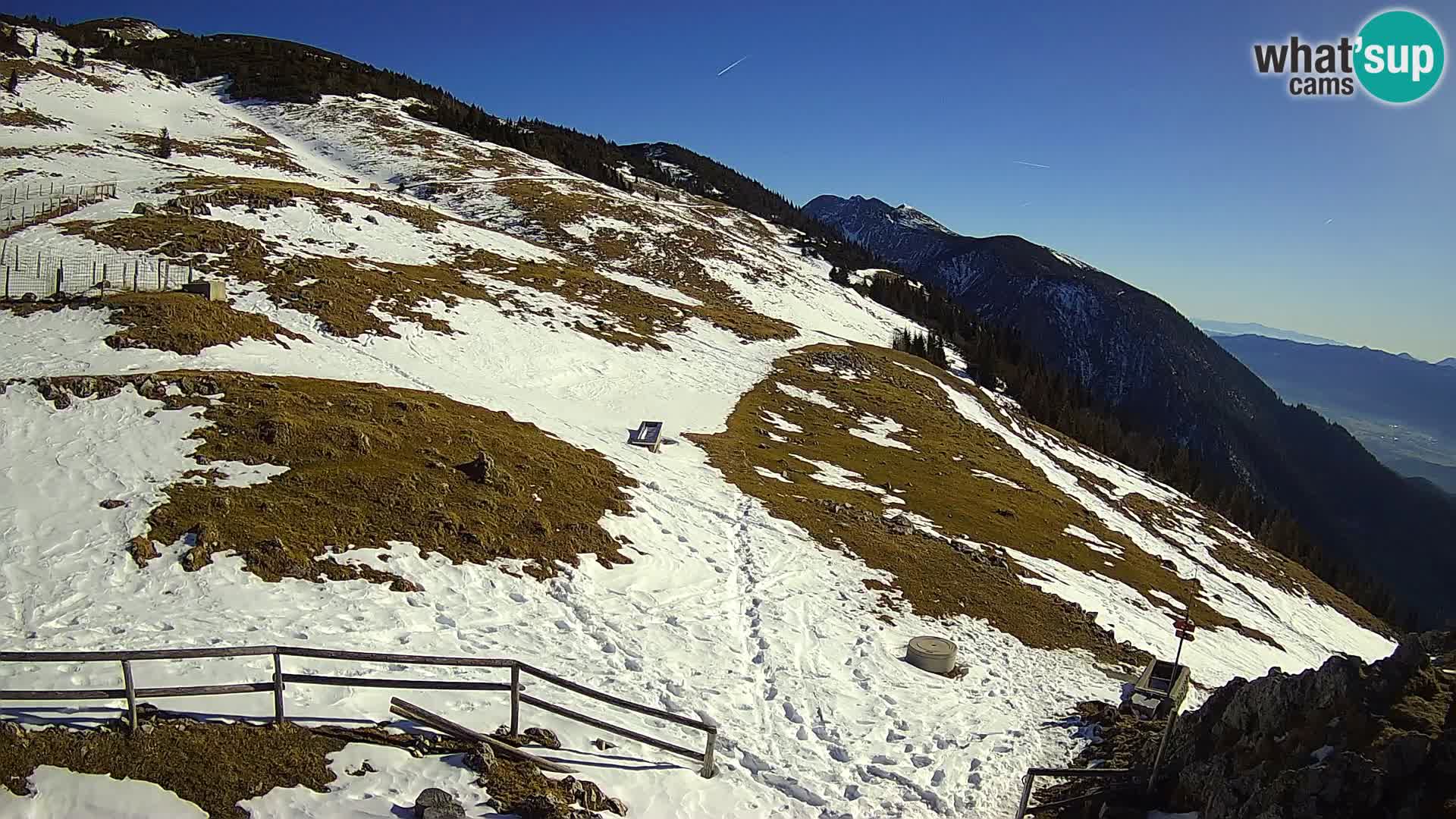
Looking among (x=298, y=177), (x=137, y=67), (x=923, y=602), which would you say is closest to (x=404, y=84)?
(x=137, y=67)

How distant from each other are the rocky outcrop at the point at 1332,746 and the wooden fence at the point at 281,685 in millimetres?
7423

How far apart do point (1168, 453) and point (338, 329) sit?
400 feet

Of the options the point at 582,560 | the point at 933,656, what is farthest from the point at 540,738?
the point at 933,656

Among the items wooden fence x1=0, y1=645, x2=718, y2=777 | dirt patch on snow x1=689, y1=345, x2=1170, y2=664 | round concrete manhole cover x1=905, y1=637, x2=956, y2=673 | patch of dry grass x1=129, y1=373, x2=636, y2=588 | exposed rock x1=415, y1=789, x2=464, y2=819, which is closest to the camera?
wooden fence x1=0, y1=645, x2=718, y2=777

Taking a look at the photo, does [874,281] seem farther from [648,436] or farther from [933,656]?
[933,656]

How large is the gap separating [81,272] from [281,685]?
30.7 m

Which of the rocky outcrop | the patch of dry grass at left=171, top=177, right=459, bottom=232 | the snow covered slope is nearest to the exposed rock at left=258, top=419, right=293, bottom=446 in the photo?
the snow covered slope

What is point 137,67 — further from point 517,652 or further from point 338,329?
point 517,652

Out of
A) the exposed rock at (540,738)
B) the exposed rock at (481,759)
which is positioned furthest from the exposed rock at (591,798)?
the exposed rock at (481,759)

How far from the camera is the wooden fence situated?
8555 mm

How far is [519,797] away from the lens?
962cm

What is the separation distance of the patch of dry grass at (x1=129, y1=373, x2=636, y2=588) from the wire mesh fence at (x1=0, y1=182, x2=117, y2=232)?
2530cm

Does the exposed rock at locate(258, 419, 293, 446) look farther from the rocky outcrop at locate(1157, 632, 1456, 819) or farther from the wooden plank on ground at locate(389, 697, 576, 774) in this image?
the rocky outcrop at locate(1157, 632, 1456, 819)

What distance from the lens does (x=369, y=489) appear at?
18.3 meters
